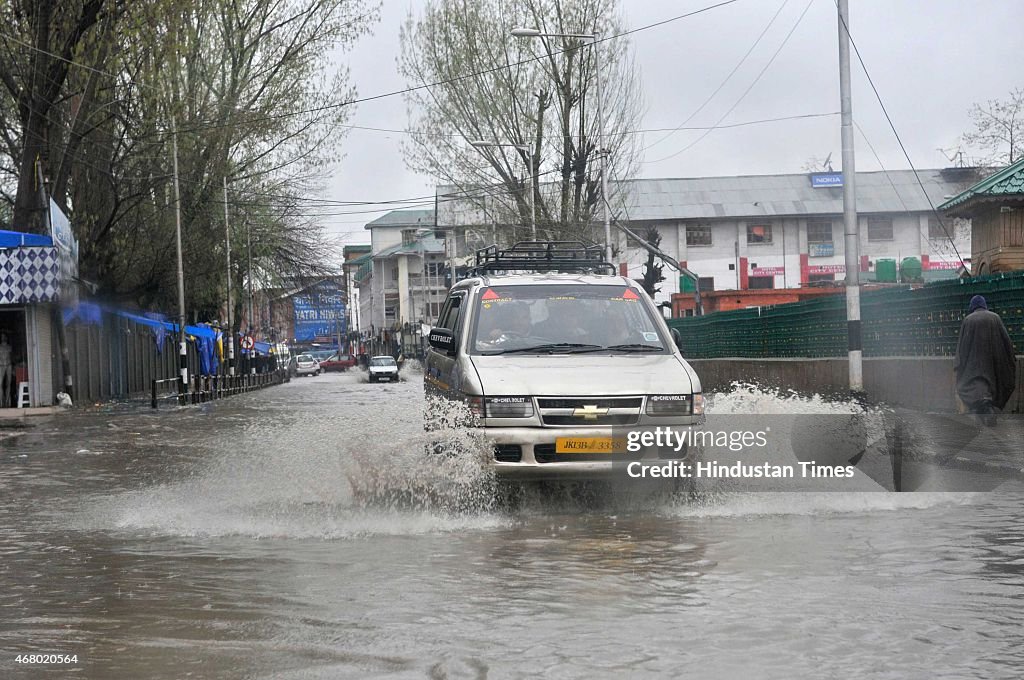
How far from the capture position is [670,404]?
923cm

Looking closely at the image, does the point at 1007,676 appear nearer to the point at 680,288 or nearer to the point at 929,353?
the point at 929,353

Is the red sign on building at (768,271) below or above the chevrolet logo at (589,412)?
above

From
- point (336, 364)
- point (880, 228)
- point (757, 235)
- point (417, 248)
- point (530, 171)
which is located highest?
point (417, 248)

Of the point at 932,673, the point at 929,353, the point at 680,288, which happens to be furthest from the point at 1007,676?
the point at 680,288

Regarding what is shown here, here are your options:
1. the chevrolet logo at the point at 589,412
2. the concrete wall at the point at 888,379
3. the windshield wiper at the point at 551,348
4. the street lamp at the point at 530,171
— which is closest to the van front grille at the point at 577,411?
the chevrolet logo at the point at 589,412

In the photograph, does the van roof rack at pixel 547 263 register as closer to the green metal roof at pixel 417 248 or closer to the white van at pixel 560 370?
the white van at pixel 560 370

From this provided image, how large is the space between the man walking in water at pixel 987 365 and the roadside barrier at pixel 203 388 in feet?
72.6

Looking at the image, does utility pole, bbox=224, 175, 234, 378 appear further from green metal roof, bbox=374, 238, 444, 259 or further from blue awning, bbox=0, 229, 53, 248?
green metal roof, bbox=374, 238, 444, 259

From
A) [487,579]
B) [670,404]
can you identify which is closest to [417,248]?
[670,404]

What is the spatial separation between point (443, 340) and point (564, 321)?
1.03 m

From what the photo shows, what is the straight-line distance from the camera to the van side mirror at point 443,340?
1016cm

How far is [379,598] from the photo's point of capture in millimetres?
6465

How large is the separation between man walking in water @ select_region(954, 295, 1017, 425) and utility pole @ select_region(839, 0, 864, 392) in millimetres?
3558

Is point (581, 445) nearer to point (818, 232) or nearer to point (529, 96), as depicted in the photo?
point (529, 96)
